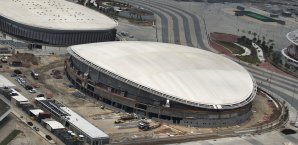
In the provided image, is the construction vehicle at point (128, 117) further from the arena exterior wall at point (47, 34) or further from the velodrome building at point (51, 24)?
the arena exterior wall at point (47, 34)

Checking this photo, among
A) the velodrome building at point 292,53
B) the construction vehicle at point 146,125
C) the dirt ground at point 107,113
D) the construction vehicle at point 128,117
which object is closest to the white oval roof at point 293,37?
the velodrome building at point 292,53

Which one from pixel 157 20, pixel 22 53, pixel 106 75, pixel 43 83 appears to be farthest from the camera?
pixel 157 20

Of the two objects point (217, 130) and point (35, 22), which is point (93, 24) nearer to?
point (35, 22)

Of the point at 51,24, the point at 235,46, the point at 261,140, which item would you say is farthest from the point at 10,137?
the point at 235,46

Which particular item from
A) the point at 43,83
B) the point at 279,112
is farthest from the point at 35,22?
the point at 279,112

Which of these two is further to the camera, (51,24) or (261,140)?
(51,24)

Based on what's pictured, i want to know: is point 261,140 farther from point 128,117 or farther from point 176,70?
point 128,117

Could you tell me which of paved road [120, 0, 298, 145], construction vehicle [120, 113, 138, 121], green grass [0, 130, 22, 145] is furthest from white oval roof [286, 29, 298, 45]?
green grass [0, 130, 22, 145]
